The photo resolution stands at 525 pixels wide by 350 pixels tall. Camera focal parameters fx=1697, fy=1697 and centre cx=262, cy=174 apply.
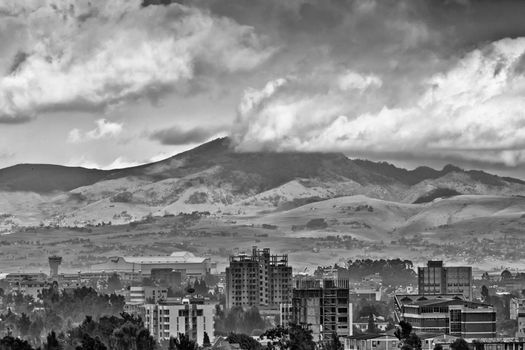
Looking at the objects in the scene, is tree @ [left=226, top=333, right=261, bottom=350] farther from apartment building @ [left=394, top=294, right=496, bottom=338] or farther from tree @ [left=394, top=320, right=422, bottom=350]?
tree @ [left=394, top=320, right=422, bottom=350]

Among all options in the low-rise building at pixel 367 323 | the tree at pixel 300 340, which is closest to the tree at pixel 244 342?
the tree at pixel 300 340

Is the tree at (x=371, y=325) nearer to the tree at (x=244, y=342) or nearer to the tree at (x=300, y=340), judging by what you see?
the tree at (x=244, y=342)

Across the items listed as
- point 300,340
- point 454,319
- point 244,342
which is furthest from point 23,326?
point 300,340

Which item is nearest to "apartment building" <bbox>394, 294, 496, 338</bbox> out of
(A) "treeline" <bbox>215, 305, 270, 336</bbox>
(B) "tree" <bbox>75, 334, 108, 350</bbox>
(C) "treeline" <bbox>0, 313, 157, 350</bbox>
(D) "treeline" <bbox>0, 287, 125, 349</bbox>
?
(C) "treeline" <bbox>0, 313, 157, 350</bbox>

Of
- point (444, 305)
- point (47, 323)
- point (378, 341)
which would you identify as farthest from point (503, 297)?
point (378, 341)

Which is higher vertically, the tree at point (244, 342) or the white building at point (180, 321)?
the white building at point (180, 321)
